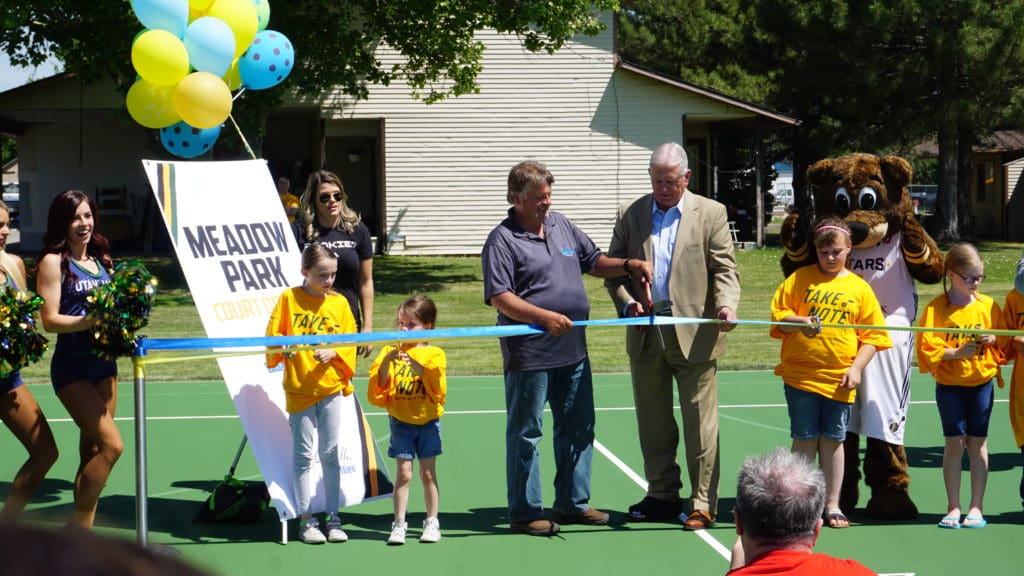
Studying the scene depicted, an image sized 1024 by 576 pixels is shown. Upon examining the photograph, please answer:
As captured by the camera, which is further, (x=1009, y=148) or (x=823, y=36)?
(x=1009, y=148)

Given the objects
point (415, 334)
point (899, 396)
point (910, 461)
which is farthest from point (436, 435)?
point (910, 461)

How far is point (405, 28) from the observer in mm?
22766

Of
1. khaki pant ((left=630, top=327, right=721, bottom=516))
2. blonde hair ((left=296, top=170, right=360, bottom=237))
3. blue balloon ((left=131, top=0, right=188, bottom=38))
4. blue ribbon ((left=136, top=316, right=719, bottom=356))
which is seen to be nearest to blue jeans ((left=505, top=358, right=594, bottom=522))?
khaki pant ((left=630, top=327, right=721, bottom=516))

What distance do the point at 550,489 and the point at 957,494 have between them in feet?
8.79

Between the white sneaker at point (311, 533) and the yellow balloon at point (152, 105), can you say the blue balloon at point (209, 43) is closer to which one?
the yellow balloon at point (152, 105)

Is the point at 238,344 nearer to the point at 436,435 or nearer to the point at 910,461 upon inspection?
the point at 436,435

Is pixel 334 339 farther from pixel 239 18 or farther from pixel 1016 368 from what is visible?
pixel 1016 368

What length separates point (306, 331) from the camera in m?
6.54

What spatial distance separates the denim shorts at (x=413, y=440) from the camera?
6645 mm

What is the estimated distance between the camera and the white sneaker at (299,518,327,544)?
21.8 ft

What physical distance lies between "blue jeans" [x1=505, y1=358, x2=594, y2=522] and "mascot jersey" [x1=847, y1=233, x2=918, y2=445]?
5.52 feet

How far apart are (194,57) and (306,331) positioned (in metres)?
2.22

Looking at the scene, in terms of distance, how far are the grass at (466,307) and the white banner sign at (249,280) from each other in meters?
5.95

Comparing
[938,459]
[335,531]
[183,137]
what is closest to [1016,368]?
[938,459]
